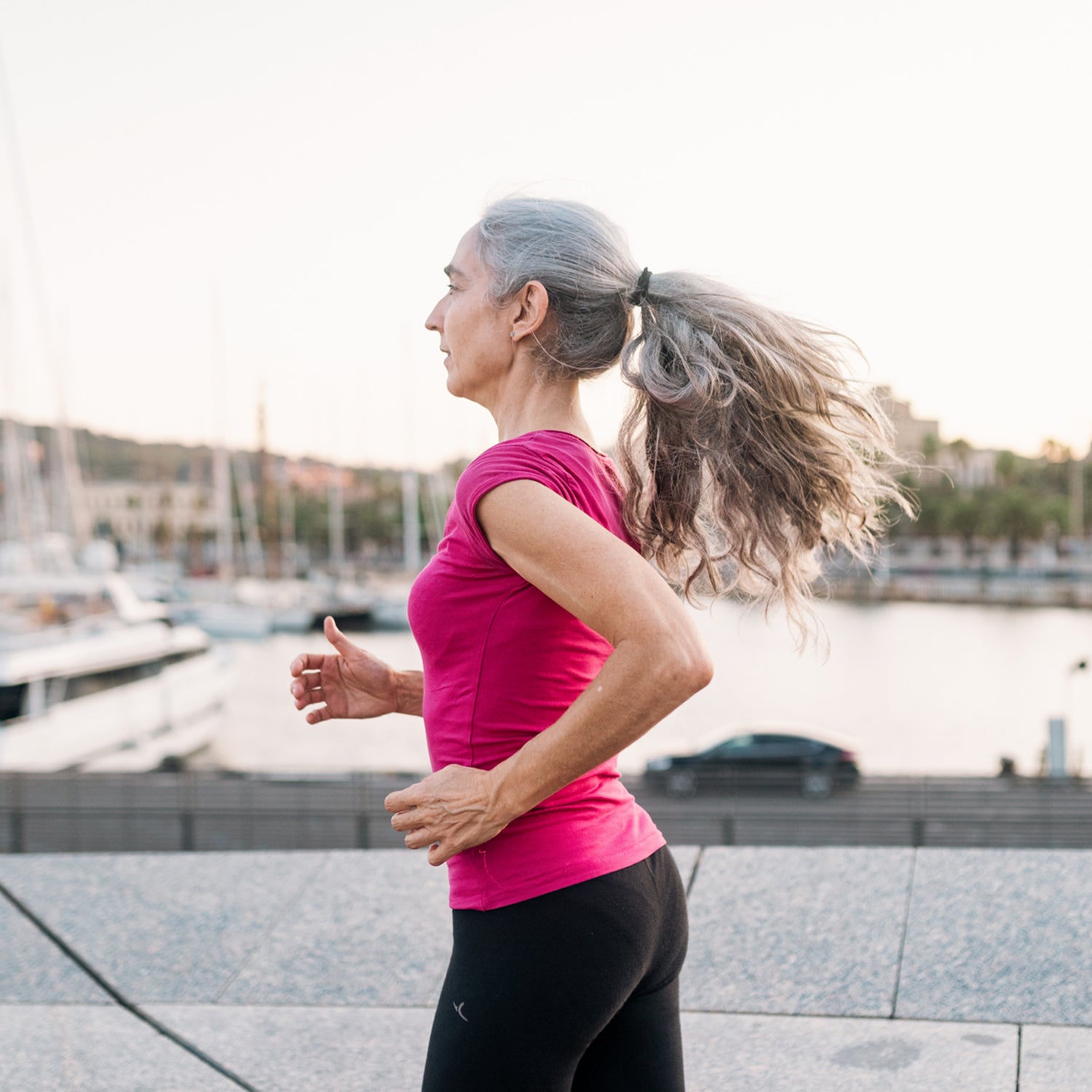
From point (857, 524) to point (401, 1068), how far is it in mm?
1888

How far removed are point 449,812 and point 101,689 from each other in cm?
2645

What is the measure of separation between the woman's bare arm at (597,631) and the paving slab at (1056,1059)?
1.86 meters

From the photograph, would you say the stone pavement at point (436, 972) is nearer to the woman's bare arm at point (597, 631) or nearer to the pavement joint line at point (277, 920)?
the pavement joint line at point (277, 920)

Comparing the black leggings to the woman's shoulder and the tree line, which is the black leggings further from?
the tree line

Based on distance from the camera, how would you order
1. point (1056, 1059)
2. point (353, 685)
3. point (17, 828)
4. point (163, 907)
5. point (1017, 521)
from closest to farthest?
point (353, 685), point (1056, 1059), point (163, 907), point (17, 828), point (1017, 521)

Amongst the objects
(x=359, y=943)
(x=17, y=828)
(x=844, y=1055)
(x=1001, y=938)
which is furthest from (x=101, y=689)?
(x=844, y=1055)

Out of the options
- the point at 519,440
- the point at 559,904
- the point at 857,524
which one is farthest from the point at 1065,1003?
the point at 519,440

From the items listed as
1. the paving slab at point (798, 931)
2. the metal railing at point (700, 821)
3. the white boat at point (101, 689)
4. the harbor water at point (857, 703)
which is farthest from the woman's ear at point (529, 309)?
the harbor water at point (857, 703)

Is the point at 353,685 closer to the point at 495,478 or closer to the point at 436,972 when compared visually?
the point at 495,478

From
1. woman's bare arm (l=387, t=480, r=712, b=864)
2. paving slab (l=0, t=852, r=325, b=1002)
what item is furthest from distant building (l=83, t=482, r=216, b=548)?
woman's bare arm (l=387, t=480, r=712, b=864)

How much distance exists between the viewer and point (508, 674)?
54.7 inches

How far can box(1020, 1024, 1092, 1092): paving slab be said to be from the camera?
262 centimetres

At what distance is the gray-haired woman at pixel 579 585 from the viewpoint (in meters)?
1.33

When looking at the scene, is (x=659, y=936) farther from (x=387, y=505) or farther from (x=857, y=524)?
(x=387, y=505)
